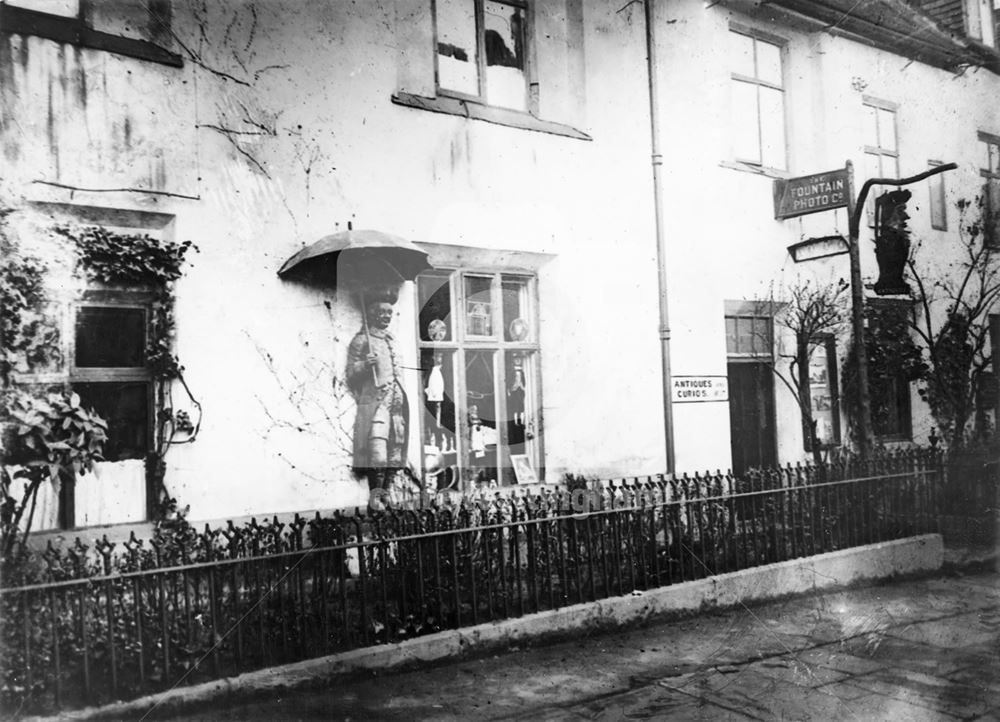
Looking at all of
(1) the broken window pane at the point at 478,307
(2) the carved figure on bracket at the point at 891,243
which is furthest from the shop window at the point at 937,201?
(1) the broken window pane at the point at 478,307

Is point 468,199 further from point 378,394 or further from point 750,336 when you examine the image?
point 750,336

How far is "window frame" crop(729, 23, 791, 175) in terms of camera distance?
22.4 ft

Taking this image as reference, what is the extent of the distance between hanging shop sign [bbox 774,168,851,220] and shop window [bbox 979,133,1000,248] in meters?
1.32

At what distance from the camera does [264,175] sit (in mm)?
4117

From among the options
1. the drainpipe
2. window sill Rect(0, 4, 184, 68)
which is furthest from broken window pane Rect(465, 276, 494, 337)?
window sill Rect(0, 4, 184, 68)

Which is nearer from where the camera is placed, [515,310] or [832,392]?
[515,310]

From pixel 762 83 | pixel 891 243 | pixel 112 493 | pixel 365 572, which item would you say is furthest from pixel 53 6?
pixel 891 243

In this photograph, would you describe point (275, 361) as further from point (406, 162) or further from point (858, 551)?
point (858, 551)

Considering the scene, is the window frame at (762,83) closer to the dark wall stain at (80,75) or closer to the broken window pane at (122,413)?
the dark wall stain at (80,75)

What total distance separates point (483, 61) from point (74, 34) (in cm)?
248

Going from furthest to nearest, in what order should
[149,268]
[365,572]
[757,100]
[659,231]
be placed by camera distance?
[757,100], [659,231], [365,572], [149,268]

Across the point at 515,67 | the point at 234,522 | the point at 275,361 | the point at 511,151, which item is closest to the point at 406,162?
the point at 511,151

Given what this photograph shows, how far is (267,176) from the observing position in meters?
4.13

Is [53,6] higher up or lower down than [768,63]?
lower down
